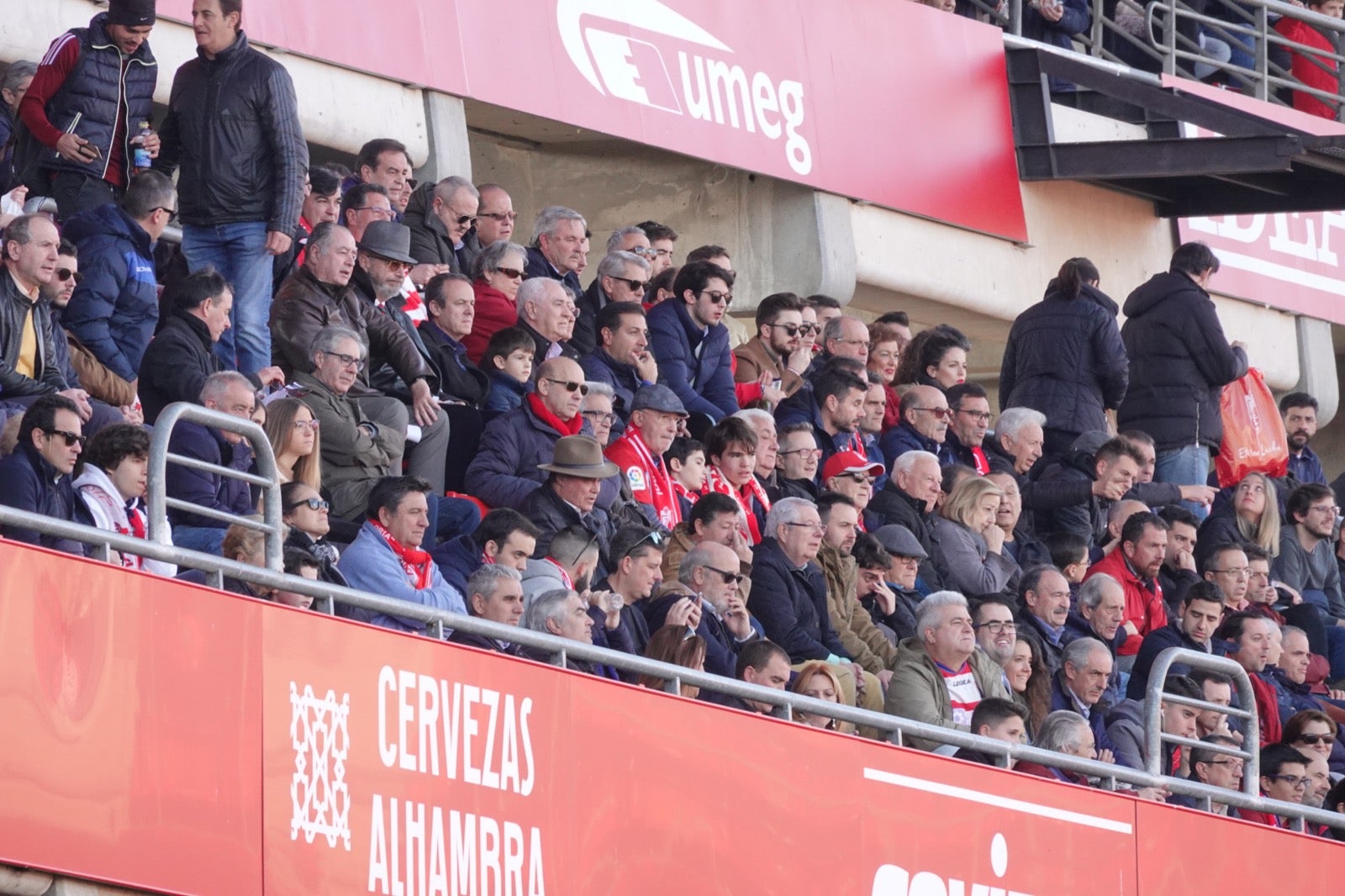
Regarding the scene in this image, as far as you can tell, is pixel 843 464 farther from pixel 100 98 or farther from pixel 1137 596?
pixel 100 98

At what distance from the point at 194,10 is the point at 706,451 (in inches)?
104

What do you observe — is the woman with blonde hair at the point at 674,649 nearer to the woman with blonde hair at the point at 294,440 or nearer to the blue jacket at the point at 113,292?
the woman with blonde hair at the point at 294,440

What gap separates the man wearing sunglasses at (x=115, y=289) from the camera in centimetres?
973

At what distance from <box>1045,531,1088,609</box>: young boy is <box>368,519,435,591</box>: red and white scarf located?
421 cm

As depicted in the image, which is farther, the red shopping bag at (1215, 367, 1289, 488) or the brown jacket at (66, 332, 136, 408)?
the red shopping bag at (1215, 367, 1289, 488)

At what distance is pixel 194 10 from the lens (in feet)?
35.1

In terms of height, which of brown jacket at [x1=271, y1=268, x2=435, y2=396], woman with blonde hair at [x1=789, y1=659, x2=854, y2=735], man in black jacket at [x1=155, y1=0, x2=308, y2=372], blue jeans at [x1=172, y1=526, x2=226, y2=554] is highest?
man in black jacket at [x1=155, y1=0, x2=308, y2=372]

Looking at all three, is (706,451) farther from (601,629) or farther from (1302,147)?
(1302,147)

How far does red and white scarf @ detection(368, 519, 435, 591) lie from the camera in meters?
9.27

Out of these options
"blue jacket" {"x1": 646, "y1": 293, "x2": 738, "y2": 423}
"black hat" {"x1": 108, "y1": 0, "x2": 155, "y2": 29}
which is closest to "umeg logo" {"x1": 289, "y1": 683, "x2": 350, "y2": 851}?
"black hat" {"x1": 108, "y1": 0, "x2": 155, "y2": 29}

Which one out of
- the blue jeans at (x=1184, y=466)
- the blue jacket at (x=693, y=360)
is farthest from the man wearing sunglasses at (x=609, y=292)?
the blue jeans at (x=1184, y=466)

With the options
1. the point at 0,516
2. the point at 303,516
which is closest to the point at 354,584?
the point at 303,516

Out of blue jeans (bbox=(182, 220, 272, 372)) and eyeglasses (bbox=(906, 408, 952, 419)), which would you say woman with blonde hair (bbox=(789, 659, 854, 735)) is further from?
eyeglasses (bbox=(906, 408, 952, 419))

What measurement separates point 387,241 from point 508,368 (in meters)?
0.75
